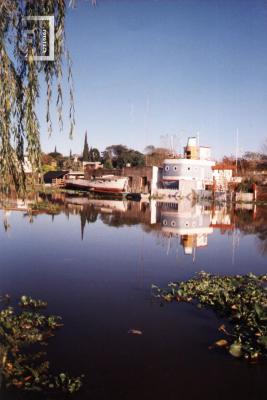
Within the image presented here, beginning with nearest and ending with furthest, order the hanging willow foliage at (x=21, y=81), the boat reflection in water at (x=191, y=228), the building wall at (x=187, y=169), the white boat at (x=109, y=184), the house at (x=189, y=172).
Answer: the hanging willow foliage at (x=21, y=81)
the boat reflection in water at (x=191, y=228)
the building wall at (x=187, y=169)
the house at (x=189, y=172)
the white boat at (x=109, y=184)

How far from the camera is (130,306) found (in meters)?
8.49

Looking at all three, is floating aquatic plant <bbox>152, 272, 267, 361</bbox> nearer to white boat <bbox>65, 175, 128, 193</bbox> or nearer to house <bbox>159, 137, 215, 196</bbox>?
house <bbox>159, 137, 215, 196</bbox>

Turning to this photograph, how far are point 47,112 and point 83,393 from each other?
3.94 m

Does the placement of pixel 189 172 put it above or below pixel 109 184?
above

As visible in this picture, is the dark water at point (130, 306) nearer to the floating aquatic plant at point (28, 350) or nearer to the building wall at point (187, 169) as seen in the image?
the floating aquatic plant at point (28, 350)

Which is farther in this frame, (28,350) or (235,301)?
(235,301)

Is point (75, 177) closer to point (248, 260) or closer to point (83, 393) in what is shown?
point (248, 260)
